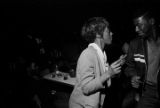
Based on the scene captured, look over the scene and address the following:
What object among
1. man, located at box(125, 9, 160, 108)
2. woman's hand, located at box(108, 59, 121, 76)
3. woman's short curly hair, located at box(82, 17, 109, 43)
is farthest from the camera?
man, located at box(125, 9, 160, 108)

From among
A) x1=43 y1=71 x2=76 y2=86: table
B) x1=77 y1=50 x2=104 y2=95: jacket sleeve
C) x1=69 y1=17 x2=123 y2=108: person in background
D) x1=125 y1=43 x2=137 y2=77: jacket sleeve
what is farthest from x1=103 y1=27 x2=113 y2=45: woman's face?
x1=43 y1=71 x2=76 y2=86: table

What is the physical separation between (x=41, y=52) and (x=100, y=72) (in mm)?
2824

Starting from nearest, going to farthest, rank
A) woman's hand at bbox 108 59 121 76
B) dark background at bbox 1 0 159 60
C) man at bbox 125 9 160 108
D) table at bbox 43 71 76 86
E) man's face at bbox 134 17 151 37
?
woman's hand at bbox 108 59 121 76
man at bbox 125 9 160 108
man's face at bbox 134 17 151 37
table at bbox 43 71 76 86
dark background at bbox 1 0 159 60

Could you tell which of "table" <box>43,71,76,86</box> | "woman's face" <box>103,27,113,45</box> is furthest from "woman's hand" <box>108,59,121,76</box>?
"table" <box>43,71,76,86</box>

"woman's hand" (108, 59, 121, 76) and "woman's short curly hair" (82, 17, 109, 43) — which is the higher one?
"woman's short curly hair" (82, 17, 109, 43)

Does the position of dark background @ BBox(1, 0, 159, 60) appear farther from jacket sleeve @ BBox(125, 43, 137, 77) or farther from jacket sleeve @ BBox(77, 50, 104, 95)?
jacket sleeve @ BBox(77, 50, 104, 95)

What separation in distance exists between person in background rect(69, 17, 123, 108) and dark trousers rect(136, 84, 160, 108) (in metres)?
0.73

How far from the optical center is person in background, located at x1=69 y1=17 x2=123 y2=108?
2.01 metres

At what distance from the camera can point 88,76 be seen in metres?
2.03

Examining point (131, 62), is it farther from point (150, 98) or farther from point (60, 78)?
point (60, 78)

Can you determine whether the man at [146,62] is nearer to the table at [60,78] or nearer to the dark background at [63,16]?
the table at [60,78]

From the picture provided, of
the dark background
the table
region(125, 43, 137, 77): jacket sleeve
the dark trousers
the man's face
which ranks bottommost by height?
the dark trousers

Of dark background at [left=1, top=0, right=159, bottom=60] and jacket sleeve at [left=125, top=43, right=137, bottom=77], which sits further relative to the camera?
dark background at [left=1, top=0, right=159, bottom=60]

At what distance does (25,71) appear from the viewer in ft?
13.4
